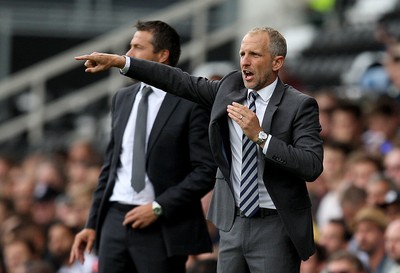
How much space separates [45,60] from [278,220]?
570 inches

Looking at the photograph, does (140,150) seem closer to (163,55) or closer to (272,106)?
(163,55)

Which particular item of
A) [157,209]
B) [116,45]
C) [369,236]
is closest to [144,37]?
[157,209]

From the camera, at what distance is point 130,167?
738 cm

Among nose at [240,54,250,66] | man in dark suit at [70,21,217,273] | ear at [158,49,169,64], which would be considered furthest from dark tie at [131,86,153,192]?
nose at [240,54,250,66]

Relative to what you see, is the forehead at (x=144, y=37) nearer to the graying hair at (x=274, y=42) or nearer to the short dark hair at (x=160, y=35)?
the short dark hair at (x=160, y=35)

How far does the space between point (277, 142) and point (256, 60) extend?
0.45 meters

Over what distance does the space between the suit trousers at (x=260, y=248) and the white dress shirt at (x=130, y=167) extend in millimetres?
1047

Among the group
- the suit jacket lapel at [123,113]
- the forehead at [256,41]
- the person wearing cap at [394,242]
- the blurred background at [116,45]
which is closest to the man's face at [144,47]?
the suit jacket lapel at [123,113]

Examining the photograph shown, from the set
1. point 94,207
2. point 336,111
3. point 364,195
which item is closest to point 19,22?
point 336,111

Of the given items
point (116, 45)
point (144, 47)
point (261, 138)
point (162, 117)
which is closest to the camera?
point (261, 138)

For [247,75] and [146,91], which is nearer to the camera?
[247,75]

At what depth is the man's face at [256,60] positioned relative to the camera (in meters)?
6.27

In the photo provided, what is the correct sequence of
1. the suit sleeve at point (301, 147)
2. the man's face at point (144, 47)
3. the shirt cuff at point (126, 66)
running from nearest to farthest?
1. the suit sleeve at point (301, 147)
2. the shirt cuff at point (126, 66)
3. the man's face at point (144, 47)

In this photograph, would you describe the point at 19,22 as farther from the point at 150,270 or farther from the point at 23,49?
the point at 150,270
